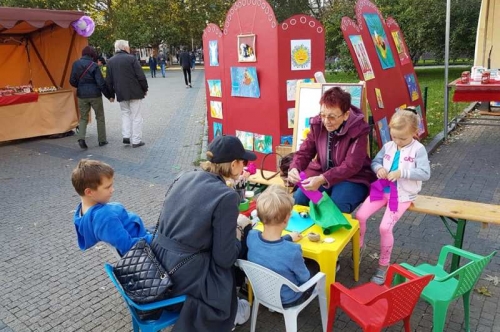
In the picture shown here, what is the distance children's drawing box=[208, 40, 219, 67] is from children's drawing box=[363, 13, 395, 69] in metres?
2.32

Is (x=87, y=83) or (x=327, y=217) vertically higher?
(x=87, y=83)

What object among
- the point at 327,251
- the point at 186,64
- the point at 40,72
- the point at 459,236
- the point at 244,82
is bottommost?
the point at 459,236

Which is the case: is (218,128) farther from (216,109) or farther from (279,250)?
(279,250)

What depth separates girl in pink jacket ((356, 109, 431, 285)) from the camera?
334 cm

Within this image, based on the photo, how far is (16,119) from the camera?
8.90 meters

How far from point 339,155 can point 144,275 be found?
1.99 meters

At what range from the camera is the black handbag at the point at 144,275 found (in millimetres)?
2314

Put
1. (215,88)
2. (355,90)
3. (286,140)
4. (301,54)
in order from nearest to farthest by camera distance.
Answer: (355,90) → (301,54) → (286,140) → (215,88)

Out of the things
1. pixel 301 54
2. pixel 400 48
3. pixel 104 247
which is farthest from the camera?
pixel 400 48

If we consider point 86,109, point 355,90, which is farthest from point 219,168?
point 86,109

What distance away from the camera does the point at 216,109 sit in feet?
22.7

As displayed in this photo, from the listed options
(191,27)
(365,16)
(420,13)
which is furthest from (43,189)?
(191,27)

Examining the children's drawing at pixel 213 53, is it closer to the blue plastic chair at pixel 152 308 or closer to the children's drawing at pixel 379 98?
the children's drawing at pixel 379 98

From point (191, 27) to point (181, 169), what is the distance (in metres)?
35.8
